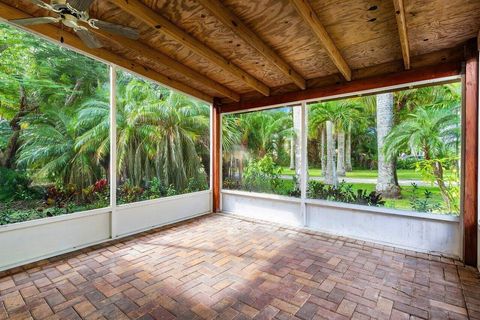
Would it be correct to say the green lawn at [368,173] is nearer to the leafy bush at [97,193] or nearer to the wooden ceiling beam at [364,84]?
the wooden ceiling beam at [364,84]

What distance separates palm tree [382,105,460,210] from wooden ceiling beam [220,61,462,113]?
17.2 inches

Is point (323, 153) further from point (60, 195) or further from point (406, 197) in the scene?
point (60, 195)

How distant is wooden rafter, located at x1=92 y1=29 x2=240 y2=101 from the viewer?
280 cm

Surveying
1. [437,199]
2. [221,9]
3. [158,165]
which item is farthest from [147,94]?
[437,199]

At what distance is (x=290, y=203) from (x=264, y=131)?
153 cm

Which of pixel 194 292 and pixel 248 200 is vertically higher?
pixel 248 200

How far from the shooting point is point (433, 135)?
3186 mm

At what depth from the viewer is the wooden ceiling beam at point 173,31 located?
220 centimetres

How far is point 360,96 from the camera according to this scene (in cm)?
375

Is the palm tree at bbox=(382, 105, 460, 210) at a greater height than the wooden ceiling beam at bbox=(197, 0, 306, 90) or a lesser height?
lesser

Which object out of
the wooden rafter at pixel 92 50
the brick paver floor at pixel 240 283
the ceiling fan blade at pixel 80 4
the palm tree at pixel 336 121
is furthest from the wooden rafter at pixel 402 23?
the wooden rafter at pixel 92 50

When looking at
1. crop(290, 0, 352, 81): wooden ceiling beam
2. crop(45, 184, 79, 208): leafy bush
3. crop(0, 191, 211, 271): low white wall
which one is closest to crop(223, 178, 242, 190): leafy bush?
crop(0, 191, 211, 271): low white wall

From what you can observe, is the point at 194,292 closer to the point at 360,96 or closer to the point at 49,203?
the point at 49,203

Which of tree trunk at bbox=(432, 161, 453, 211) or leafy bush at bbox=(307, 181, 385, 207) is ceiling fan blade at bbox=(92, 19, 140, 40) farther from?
tree trunk at bbox=(432, 161, 453, 211)
